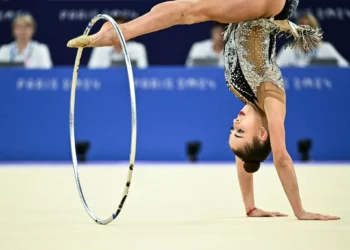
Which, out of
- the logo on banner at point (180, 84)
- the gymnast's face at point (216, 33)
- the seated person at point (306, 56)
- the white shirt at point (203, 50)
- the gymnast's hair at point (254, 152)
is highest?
the gymnast's face at point (216, 33)

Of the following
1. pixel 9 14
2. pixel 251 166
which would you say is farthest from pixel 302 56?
pixel 251 166

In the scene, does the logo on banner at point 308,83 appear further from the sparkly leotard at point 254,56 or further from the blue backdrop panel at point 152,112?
the sparkly leotard at point 254,56

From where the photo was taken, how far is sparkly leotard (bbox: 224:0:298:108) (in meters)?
4.27

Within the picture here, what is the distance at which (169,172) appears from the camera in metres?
7.29

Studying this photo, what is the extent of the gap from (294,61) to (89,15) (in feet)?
9.05

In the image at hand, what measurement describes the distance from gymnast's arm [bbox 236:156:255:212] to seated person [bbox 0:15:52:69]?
5.52 meters

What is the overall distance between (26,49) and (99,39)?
614cm

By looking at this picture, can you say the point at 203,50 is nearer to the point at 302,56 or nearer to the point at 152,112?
the point at 302,56

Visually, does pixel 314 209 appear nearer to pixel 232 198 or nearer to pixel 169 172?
pixel 232 198

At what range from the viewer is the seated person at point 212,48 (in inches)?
376

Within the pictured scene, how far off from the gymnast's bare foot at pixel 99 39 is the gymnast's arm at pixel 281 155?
2.97 ft

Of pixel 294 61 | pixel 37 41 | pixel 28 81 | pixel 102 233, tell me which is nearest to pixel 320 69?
pixel 294 61

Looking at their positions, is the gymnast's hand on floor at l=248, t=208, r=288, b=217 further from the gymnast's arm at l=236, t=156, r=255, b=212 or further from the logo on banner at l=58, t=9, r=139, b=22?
the logo on banner at l=58, t=9, r=139, b=22

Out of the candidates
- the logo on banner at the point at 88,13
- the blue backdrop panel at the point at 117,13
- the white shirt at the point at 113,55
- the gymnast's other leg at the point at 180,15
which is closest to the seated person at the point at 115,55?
the white shirt at the point at 113,55
